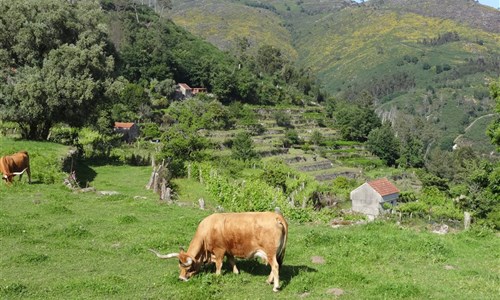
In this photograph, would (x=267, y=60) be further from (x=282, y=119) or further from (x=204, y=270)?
(x=204, y=270)

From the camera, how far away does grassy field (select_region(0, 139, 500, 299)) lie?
9.36 m

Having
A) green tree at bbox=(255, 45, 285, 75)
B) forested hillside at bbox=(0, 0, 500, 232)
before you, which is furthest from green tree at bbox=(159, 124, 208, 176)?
green tree at bbox=(255, 45, 285, 75)

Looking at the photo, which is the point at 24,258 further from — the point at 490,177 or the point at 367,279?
the point at 490,177

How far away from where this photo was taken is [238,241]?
9633 millimetres

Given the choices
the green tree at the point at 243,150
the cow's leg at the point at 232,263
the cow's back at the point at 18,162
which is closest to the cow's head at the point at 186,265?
the cow's leg at the point at 232,263

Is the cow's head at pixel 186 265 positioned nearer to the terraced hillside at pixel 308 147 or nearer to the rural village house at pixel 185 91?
the terraced hillside at pixel 308 147

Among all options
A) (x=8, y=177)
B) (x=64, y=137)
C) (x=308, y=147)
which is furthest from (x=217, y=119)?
(x=8, y=177)

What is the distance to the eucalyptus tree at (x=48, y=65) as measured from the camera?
29.3 meters

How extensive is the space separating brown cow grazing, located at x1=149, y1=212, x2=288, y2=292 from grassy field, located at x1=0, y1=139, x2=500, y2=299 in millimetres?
353

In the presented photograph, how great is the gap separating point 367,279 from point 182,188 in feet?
76.2

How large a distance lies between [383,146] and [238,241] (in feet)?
309

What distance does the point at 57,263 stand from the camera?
37.0 ft

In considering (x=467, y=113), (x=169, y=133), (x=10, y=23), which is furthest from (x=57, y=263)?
(x=467, y=113)

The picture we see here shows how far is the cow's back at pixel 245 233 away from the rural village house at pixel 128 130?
184 ft
